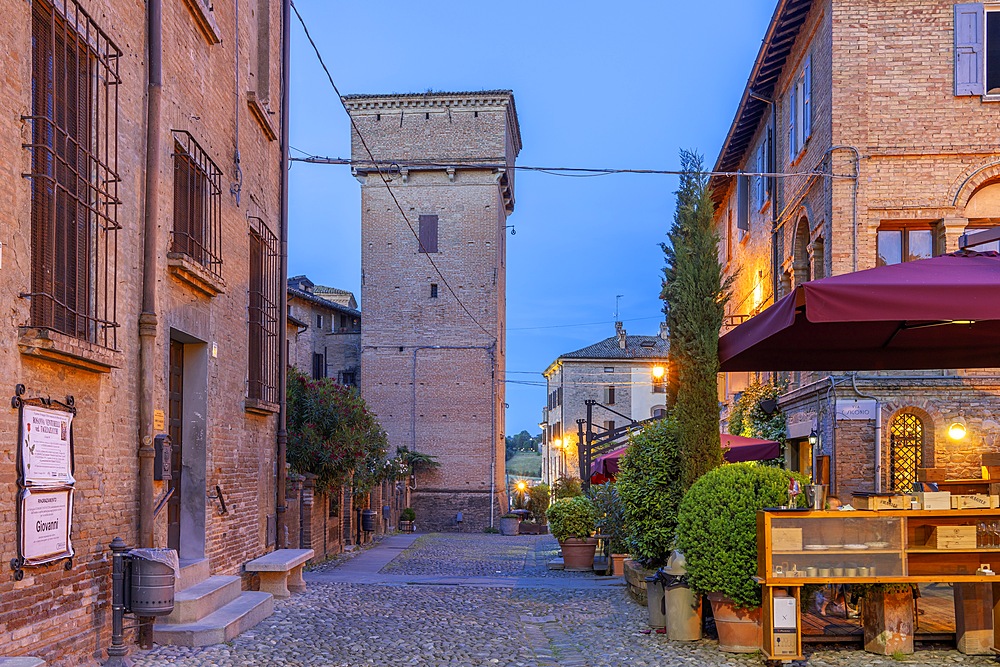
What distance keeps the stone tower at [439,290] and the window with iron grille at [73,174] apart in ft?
97.9

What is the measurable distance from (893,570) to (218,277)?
7173 mm

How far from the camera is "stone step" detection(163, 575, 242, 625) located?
8711 mm

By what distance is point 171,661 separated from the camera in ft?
25.5

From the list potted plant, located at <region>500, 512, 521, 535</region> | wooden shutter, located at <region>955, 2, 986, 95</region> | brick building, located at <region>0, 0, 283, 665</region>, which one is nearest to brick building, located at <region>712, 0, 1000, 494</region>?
wooden shutter, located at <region>955, 2, 986, 95</region>

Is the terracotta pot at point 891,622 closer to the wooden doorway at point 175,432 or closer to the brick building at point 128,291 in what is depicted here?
the brick building at point 128,291

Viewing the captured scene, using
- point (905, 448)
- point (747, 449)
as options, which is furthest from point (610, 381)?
point (747, 449)

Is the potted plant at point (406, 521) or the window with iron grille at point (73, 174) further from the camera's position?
the potted plant at point (406, 521)

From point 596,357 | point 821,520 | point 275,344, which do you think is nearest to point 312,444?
point 275,344

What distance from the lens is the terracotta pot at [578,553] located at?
17531 millimetres

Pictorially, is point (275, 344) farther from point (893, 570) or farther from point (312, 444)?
point (893, 570)

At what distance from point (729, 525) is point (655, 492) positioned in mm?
3198

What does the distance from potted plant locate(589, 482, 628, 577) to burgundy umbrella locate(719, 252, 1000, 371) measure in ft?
18.3

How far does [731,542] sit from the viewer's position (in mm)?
8094

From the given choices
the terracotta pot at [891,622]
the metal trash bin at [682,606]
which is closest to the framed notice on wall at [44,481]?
the metal trash bin at [682,606]
